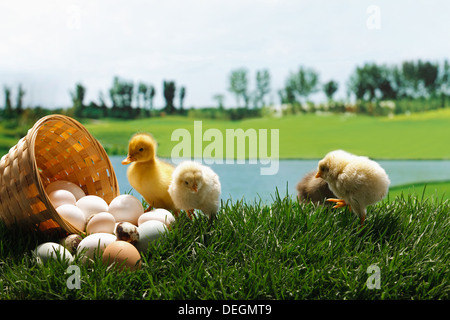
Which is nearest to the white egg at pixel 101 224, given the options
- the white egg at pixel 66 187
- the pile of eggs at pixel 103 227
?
Answer: the pile of eggs at pixel 103 227

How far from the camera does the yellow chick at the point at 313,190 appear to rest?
7.50 feet

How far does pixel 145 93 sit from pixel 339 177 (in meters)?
3.65

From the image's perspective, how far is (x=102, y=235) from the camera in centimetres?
187

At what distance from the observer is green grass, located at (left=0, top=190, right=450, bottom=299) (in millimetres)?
1647

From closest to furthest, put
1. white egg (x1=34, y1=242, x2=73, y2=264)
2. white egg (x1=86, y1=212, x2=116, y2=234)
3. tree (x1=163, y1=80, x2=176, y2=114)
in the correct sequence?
white egg (x1=34, y1=242, x2=73, y2=264), white egg (x1=86, y1=212, x2=116, y2=234), tree (x1=163, y1=80, x2=176, y2=114)

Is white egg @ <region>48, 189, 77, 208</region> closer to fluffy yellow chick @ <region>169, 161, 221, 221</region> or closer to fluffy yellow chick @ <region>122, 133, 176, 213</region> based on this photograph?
fluffy yellow chick @ <region>122, 133, 176, 213</region>

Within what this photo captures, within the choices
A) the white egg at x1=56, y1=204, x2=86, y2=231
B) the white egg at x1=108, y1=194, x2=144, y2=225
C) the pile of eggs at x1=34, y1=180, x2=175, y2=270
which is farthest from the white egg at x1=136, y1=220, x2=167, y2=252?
the white egg at x1=56, y1=204, x2=86, y2=231

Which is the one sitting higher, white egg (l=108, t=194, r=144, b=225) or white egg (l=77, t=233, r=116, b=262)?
white egg (l=108, t=194, r=144, b=225)

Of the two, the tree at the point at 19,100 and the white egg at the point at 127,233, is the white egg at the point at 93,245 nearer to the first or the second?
the white egg at the point at 127,233

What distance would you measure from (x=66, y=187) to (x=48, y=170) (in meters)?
0.22

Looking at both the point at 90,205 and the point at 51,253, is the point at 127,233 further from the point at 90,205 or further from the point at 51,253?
the point at 90,205

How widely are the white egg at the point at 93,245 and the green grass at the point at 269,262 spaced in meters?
0.06

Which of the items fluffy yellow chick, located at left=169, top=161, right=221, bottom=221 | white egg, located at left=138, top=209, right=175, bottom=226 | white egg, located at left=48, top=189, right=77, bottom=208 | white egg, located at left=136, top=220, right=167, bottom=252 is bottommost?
white egg, located at left=136, top=220, right=167, bottom=252

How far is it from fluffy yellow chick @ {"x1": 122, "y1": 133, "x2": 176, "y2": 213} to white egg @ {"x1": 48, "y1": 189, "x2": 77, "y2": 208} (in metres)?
0.31
